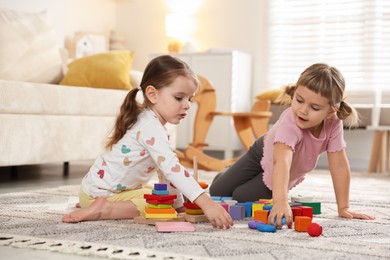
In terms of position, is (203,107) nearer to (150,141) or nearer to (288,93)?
(288,93)

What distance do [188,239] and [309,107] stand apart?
571mm

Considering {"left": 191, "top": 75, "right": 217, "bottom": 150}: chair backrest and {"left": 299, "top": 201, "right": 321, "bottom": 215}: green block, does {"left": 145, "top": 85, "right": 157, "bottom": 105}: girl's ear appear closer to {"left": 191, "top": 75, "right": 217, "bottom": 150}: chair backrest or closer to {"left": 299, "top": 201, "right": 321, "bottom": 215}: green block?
{"left": 299, "top": 201, "right": 321, "bottom": 215}: green block

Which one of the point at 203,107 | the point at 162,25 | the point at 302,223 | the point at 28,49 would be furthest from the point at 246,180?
the point at 162,25

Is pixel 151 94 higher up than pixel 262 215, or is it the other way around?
pixel 151 94

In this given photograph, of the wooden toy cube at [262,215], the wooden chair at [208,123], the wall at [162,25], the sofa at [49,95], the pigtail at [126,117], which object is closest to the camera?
the wooden toy cube at [262,215]

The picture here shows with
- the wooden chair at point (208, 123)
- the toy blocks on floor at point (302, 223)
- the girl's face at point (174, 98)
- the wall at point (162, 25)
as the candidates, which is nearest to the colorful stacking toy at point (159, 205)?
the girl's face at point (174, 98)

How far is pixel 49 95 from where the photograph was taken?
280 centimetres

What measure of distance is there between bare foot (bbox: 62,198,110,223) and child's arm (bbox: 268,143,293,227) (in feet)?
1.53

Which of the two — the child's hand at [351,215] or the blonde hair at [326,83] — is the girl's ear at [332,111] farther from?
the child's hand at [351,215]

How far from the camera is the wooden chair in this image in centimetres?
373

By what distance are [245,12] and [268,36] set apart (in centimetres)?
31

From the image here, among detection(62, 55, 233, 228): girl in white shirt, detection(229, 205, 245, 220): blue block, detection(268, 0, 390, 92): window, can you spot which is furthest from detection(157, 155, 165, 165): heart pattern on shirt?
detection(268, 0, 390, 92): window

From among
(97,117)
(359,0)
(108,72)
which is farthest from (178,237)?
(359,0)

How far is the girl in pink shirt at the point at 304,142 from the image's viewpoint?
1725 millimetres
